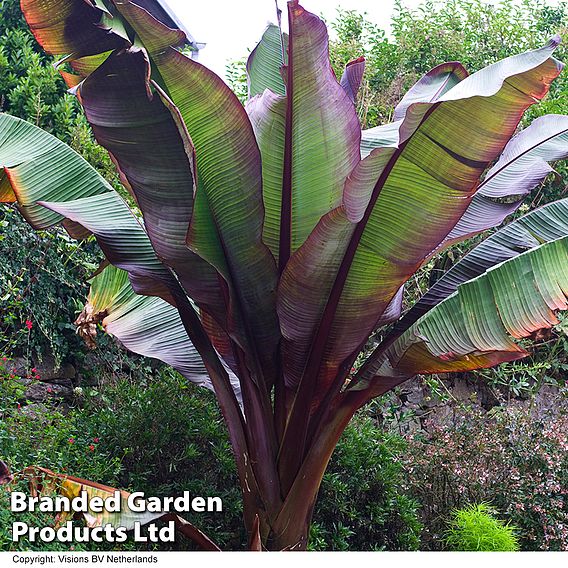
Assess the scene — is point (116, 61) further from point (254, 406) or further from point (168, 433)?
point (168, 433)

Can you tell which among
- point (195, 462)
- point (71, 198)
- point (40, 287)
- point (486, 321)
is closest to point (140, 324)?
point (71, 198)

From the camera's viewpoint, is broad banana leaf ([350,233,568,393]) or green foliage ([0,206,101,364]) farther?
green foliage ([0,206,101,364])

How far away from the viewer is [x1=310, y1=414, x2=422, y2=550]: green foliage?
4.29 metres

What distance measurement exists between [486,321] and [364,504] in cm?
165

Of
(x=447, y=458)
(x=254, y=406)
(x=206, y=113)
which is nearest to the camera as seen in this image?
(x=206, y=113)

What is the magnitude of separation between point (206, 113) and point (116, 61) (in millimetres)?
406

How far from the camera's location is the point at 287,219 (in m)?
3.29

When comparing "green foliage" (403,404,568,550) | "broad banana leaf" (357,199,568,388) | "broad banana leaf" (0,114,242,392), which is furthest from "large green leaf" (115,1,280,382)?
"green foliage" (403,404,568,550)

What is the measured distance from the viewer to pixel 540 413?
662 cm

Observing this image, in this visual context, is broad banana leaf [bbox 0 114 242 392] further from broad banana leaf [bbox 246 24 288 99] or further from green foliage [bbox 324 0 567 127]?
green foliage [bbox 324 0 567 127]

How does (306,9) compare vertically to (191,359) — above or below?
above

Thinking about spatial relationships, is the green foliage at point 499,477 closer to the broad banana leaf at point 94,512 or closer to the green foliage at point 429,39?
the broad banana leaf at point 94,512

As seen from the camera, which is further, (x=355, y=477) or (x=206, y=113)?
(x=355, y=477)

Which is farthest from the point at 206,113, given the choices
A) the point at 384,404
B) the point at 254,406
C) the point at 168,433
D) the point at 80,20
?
the point at 384,404
